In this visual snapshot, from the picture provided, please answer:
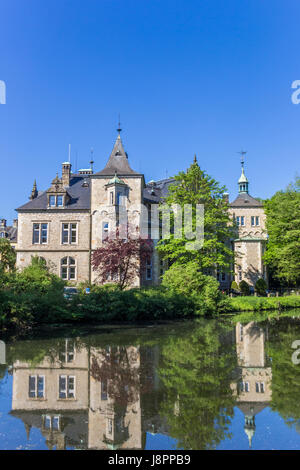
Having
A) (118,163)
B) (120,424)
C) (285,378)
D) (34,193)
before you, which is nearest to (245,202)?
(118,163)

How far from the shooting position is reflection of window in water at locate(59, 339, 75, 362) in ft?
36.3

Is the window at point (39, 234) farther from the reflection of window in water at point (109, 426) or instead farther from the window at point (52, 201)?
the reflection of window in water at point (109, 426)

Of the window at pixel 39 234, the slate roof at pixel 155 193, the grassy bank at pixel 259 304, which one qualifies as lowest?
the grassy bank at pixel 259 304

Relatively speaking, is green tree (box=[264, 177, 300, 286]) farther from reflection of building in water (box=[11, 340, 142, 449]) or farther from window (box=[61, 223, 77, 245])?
reflection of building in water (box=[11, 340, 142, 449])

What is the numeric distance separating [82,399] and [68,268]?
Result: 2726 cm

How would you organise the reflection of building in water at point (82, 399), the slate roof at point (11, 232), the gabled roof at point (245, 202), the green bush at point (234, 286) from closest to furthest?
the reflection of building in water at point (82, 399), the green bush at point (234, 286), the gabled roof at point (245, 202), the slate roof at point (11, 232)

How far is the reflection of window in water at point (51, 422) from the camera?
6.14 meters

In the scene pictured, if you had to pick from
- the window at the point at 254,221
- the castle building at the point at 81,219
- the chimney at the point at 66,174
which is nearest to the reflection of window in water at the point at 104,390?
the castle building at the point at 81,219

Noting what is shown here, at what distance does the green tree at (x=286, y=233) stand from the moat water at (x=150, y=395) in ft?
79.2

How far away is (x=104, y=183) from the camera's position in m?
33.6

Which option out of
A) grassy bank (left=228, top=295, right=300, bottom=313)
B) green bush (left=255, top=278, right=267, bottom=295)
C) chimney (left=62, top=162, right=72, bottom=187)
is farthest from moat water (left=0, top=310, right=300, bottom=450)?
chimney (left=62, top=162, right=72, bottom=187)

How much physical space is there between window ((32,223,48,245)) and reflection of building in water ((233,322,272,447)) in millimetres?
23887
